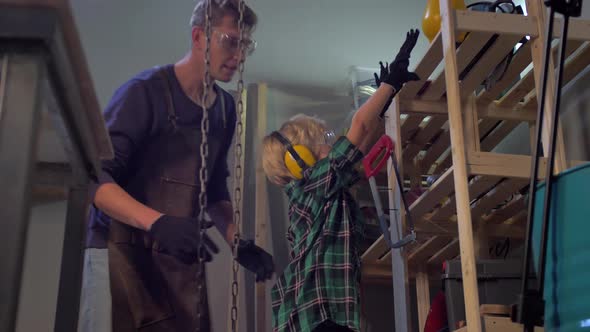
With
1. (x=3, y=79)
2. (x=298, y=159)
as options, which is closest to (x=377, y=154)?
(x=298, y=159)

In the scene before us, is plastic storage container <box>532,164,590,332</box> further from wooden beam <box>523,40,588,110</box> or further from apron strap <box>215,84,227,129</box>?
apron strap <box>215,84,227,129</box>

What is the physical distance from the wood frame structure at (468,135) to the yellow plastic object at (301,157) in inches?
10.5

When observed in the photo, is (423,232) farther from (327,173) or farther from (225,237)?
(225,237)

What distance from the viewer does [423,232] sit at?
2279 mm

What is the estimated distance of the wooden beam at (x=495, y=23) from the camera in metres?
1.85

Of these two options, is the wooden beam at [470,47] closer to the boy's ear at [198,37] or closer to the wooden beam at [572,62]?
the wooden beam at [572,62]

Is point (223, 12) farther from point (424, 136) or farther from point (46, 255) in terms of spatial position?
point (46, 255)

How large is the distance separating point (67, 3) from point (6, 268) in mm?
277

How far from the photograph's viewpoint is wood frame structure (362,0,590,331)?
176cm

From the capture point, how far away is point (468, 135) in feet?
6.77

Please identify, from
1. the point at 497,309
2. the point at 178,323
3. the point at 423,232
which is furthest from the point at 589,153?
the point at 178,323

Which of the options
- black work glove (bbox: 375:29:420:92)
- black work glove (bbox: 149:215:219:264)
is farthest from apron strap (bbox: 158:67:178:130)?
black work glove (bbox: 375:29:420:92)

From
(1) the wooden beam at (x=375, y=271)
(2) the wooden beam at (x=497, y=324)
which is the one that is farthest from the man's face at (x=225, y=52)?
(2) the wooden beam at (x=497, y=324)

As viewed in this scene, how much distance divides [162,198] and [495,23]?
1076 mm
